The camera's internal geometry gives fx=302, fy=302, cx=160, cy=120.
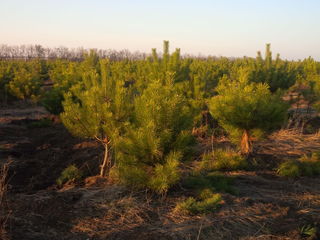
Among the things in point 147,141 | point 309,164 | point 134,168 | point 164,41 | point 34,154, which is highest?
point 164,41

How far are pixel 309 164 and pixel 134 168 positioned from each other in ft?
14.2

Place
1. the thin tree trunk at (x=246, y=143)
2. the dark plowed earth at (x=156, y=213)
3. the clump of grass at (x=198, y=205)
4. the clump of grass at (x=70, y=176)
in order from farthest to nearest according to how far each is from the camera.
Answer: the thin tree trunk at (x=246, y=143) → the clump of grass at (x=70, y=176) → the clump of grass at (x=198, y=205) → the dark plowed earth at (x=156, y=213)

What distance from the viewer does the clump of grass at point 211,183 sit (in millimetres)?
5188

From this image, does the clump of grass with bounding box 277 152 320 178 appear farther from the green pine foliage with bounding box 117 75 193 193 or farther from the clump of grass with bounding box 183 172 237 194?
the green pine foliage with bounding box 117 75 193 193

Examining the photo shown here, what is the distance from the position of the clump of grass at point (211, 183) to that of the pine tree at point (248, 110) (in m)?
1.84

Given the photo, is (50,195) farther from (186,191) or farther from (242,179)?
(242,179)

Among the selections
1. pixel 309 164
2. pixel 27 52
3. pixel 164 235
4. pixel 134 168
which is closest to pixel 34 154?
pixel 134 168

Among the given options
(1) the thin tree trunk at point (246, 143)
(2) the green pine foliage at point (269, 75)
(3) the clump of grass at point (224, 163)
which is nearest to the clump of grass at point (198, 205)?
(3) the clump of grass at point (224, 163)

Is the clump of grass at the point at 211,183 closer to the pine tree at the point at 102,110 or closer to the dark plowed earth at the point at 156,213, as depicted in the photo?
the dark plowed earth at the point at 156,213

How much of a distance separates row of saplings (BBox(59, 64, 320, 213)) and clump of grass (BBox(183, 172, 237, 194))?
19 mm

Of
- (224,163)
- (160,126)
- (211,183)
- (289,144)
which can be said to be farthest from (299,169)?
(160,126)

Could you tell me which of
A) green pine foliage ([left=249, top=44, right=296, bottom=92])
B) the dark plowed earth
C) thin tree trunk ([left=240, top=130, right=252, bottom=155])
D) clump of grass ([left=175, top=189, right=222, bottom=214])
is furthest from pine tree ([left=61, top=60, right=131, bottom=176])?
green pine foliage ([left=249, top=44, right=296, bottom=92])

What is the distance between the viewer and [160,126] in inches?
186

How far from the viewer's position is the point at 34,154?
31.4ft
